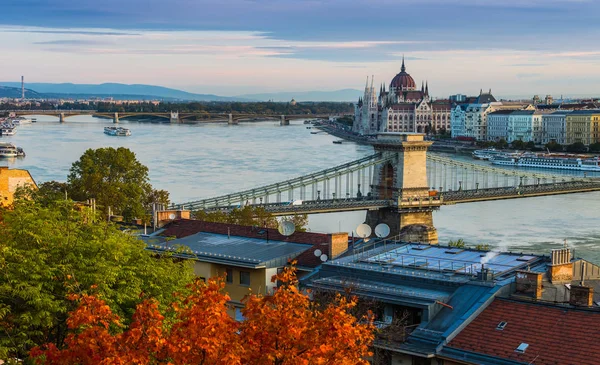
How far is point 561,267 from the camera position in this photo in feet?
29.3

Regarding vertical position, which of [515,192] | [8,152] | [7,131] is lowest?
[515,192]

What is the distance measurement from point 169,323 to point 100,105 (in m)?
132

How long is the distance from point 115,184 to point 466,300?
13089mm

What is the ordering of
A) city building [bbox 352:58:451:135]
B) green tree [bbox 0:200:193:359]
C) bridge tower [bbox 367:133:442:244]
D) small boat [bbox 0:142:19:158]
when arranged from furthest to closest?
city building [bbox 352:58:451:135]
small boat [bbox 0:142:19:158]
bridge tower [bbox 367:133:442:244]
green tree [bbox 0:200:193:359]

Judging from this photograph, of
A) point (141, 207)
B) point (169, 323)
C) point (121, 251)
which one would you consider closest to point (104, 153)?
point (141, 207)

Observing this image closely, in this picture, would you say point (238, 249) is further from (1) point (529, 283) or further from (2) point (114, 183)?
(2) point (114, 183)

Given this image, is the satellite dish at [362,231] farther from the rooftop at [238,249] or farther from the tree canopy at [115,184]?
the tree canopy at [115,184]

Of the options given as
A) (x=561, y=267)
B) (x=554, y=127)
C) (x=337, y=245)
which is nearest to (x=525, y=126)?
(x=554, y=127)

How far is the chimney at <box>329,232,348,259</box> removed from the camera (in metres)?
10.2

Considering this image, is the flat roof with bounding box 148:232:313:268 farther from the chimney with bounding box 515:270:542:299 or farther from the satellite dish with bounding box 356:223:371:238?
the chimney with bounding box 515:270:542:299

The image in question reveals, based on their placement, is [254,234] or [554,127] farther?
[554,127]

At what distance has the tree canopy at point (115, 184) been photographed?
63.3 feet

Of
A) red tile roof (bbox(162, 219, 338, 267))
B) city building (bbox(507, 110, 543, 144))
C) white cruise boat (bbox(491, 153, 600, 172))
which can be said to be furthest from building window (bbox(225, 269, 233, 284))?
city building (bbox(507, 110, 543, 144))

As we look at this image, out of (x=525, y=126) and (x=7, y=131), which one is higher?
(x=525, y=126)
